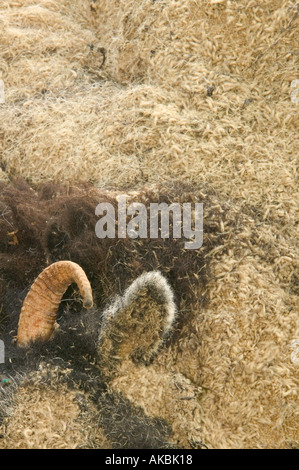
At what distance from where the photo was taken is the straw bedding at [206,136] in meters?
4.48

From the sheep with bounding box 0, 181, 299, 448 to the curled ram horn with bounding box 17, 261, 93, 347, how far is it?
0.09 metres

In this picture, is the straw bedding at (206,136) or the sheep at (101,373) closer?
the sheep at (101,373)

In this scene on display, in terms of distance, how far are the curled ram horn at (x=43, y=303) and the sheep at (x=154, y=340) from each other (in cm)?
9

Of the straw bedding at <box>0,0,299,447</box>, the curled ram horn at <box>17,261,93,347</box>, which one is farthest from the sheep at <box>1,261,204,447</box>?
the straw bedding at <box>0,0,299,447</box>

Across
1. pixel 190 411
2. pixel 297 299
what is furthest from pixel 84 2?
pixel 190 411

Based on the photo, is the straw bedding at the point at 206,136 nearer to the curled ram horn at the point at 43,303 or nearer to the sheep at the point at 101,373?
the sheep at the point at 101,373

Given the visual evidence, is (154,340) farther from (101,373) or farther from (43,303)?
(43,303)

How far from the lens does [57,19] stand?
671 centimetres

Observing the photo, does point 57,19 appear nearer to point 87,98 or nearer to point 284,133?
point 87,98

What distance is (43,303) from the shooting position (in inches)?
173

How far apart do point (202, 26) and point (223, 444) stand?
3758mm

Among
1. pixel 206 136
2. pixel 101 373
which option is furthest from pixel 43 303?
pixel 206 136

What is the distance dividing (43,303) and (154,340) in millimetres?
919

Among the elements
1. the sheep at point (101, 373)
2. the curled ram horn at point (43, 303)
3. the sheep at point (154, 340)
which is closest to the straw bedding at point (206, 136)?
the sheep at point (154, 340)
